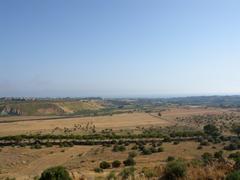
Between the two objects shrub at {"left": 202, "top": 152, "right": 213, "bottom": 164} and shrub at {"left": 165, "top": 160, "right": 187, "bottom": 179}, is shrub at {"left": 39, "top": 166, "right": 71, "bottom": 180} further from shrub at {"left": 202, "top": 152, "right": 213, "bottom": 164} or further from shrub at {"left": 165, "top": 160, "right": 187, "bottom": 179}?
shrub at {"left": 202, "top": 152, "right": 213, "bottom": 164}

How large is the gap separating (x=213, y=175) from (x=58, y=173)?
7.71 m

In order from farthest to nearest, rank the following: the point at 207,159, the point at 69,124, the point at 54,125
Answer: the point at 69,124, the point at 54,125, the point at 207,159

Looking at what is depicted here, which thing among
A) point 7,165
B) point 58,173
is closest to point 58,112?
point 7,165

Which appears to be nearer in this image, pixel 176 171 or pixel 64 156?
pixel 176 171

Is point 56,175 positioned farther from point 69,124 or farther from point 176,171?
point 69,124

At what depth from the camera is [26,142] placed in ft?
210

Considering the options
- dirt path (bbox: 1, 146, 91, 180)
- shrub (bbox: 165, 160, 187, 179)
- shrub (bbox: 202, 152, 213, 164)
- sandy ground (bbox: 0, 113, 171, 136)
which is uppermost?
shrub (bbox: 165, 160, 187, 179)

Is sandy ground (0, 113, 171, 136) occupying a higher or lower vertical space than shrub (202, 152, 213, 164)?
lower

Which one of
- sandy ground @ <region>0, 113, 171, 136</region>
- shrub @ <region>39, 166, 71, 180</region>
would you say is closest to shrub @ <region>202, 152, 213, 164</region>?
A: shrub @ <region>39, 166, 71, 180</region>

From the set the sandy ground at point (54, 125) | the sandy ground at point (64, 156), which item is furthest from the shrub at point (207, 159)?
the sandy ground at point (54, 125)

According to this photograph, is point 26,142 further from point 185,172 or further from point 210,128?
point 185,172

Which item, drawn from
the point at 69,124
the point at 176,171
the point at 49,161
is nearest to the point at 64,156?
the point at 49,161

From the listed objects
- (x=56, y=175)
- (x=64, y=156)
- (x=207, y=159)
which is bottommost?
(x=64, y=156)

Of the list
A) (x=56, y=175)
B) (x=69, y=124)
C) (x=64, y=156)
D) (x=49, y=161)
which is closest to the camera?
(x=56, y=175)
